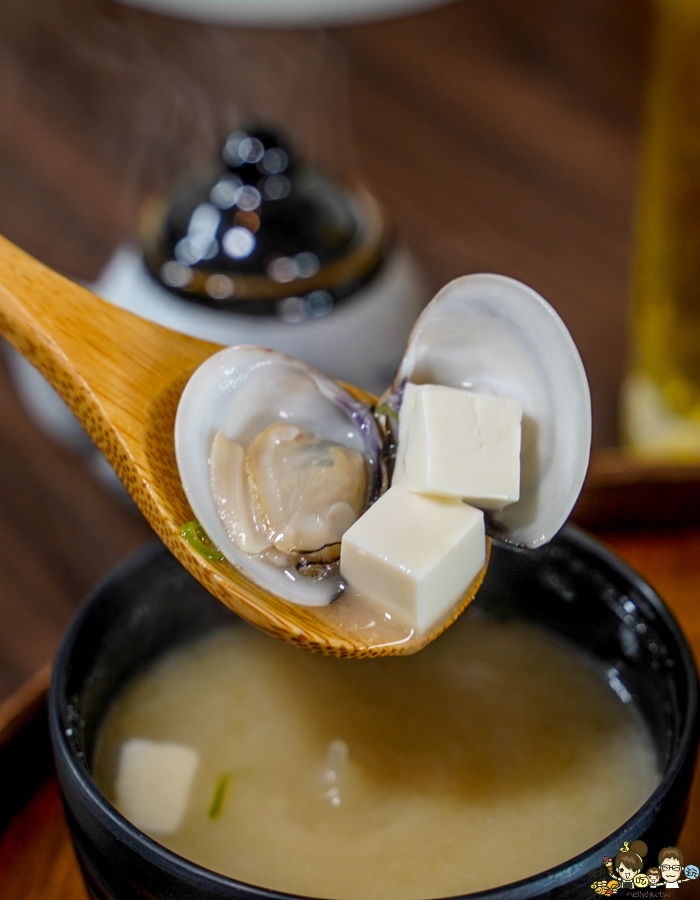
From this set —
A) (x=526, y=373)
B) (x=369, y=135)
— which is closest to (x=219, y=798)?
(x=526, y=373)

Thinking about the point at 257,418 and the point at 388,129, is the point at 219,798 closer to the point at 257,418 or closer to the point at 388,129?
the point at 257,418

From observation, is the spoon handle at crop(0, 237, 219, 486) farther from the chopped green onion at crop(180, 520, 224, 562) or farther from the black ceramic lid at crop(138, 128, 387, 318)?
the black ceramic lid at crop(138, 128, 387, 318)

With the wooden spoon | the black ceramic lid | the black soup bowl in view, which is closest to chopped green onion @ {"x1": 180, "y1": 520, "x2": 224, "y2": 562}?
the wooden spoon

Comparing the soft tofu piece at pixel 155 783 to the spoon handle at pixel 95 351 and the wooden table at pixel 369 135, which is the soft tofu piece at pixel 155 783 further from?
the wooden table at pixel 369 135

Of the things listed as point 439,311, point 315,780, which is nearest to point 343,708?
point 315,780

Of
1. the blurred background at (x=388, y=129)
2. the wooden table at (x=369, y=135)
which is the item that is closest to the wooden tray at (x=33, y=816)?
the wooden table at (x=369, y=135)

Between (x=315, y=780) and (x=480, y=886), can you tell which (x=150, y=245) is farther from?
(x=480, y=886)
